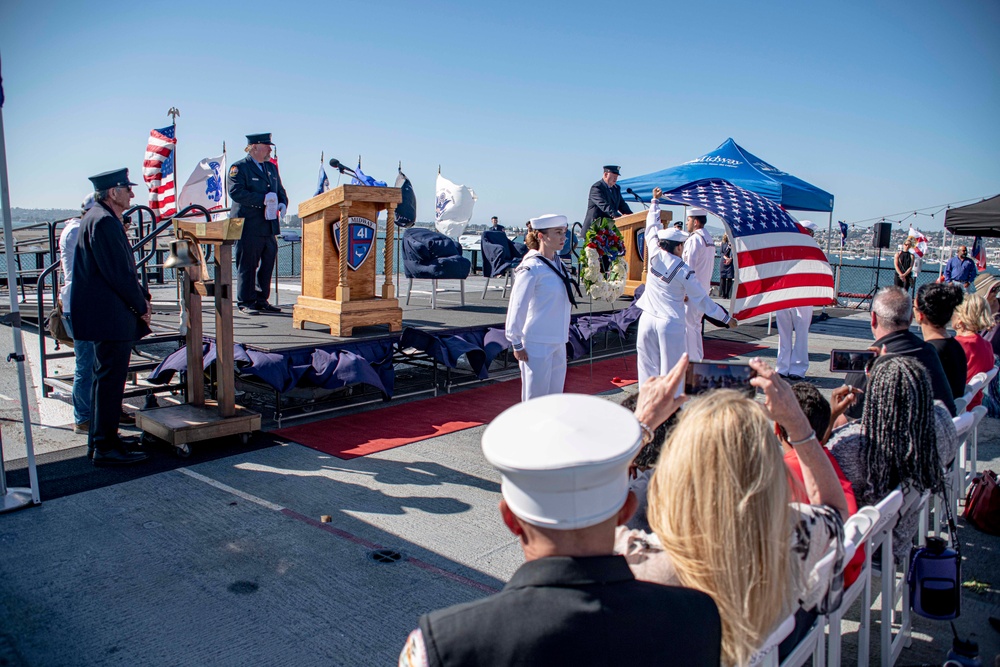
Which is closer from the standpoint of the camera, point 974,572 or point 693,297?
point 974,572

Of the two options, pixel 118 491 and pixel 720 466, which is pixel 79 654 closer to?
pixel 118 491

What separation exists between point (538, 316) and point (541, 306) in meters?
0.08

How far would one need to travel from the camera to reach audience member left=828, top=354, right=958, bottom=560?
9.90 feet

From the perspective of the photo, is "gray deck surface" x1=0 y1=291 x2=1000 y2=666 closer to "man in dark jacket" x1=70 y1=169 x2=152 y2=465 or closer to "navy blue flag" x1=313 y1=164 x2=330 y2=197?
"man in dark jacket" x1=70 y1=169 x2=152 y2=465

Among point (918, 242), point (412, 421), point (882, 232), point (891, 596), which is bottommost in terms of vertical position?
point (412, 421)

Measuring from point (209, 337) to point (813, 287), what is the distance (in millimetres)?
5423

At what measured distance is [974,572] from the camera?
4086 millimetres

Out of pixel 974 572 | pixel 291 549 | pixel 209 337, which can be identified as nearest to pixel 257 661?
pixel 291 549

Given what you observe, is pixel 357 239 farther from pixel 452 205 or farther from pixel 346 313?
pixel 452 205

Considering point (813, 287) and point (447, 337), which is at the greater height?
point (813, 287)

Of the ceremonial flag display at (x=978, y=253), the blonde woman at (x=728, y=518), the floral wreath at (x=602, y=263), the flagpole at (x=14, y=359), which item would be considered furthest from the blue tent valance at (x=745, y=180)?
the blonde woman at (x=728, y=518)

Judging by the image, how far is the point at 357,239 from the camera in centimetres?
766

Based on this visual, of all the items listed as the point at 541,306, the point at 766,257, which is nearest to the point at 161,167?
the point at 541,306

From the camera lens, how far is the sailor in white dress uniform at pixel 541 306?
579 centimetres
